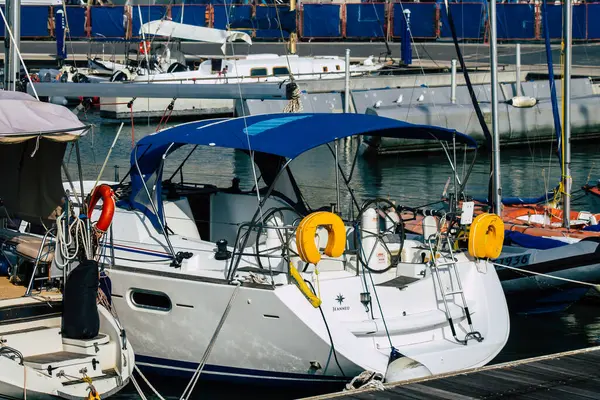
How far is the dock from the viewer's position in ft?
32.3

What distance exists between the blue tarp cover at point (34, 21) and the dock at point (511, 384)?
43020 mm

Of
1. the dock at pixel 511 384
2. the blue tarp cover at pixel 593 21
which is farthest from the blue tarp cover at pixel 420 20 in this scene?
the dock at pixel 511 384

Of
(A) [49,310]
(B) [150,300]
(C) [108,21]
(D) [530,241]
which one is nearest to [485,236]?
(B) [150,300]

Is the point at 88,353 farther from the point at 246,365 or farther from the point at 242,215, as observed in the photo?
the point at 242,215

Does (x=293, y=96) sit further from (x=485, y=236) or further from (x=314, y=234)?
(x=314, y=234)

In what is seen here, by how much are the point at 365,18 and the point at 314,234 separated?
40478 millimetres

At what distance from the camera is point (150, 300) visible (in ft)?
39.2

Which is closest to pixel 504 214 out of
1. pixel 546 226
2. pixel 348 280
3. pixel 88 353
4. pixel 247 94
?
pixel 546 226

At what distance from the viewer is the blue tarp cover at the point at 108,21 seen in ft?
164

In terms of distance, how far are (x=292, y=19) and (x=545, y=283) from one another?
70.1ft

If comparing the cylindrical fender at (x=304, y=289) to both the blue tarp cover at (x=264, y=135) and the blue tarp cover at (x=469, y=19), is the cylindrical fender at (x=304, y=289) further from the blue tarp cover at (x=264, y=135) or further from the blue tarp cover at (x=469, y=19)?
the blue tarp cover at (x=469, y=19)

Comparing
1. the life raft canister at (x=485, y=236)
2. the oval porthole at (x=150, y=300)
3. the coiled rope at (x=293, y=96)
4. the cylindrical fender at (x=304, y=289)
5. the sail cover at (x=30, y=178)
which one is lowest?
the oval porthole at (x=150, y=300)

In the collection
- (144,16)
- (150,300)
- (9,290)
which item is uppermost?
(144,16)

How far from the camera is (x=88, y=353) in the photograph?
1098cm
